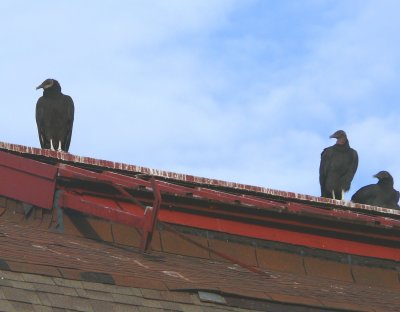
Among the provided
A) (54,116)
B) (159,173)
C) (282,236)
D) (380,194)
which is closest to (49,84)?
(54,116)

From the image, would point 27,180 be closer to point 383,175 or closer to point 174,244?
point 174,244

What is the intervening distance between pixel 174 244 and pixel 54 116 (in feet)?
21.8

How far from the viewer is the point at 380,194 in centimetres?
1570

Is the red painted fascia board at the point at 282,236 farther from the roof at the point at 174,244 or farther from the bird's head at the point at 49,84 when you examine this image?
the bird's head at the point at 49,84

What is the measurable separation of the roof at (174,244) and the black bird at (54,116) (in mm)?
5302

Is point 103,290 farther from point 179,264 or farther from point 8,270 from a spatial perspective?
point 179,264

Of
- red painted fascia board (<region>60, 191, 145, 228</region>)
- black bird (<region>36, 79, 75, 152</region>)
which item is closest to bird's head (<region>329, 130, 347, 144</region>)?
black bird (<region>36, 79, 75, 152</region>)

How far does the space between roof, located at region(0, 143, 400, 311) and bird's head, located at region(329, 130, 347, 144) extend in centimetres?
537

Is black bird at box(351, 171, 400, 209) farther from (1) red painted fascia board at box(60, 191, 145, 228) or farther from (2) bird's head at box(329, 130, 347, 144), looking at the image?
(1) red painted fascia board at box(60, 191, 145, 228)

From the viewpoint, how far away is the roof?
5996 millimetres

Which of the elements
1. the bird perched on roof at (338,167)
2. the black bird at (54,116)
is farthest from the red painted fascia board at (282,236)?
the black bird at (54,116)

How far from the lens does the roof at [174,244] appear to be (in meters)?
6.00

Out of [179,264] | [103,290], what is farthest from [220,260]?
[103,290]

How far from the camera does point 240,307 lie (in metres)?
6.42
